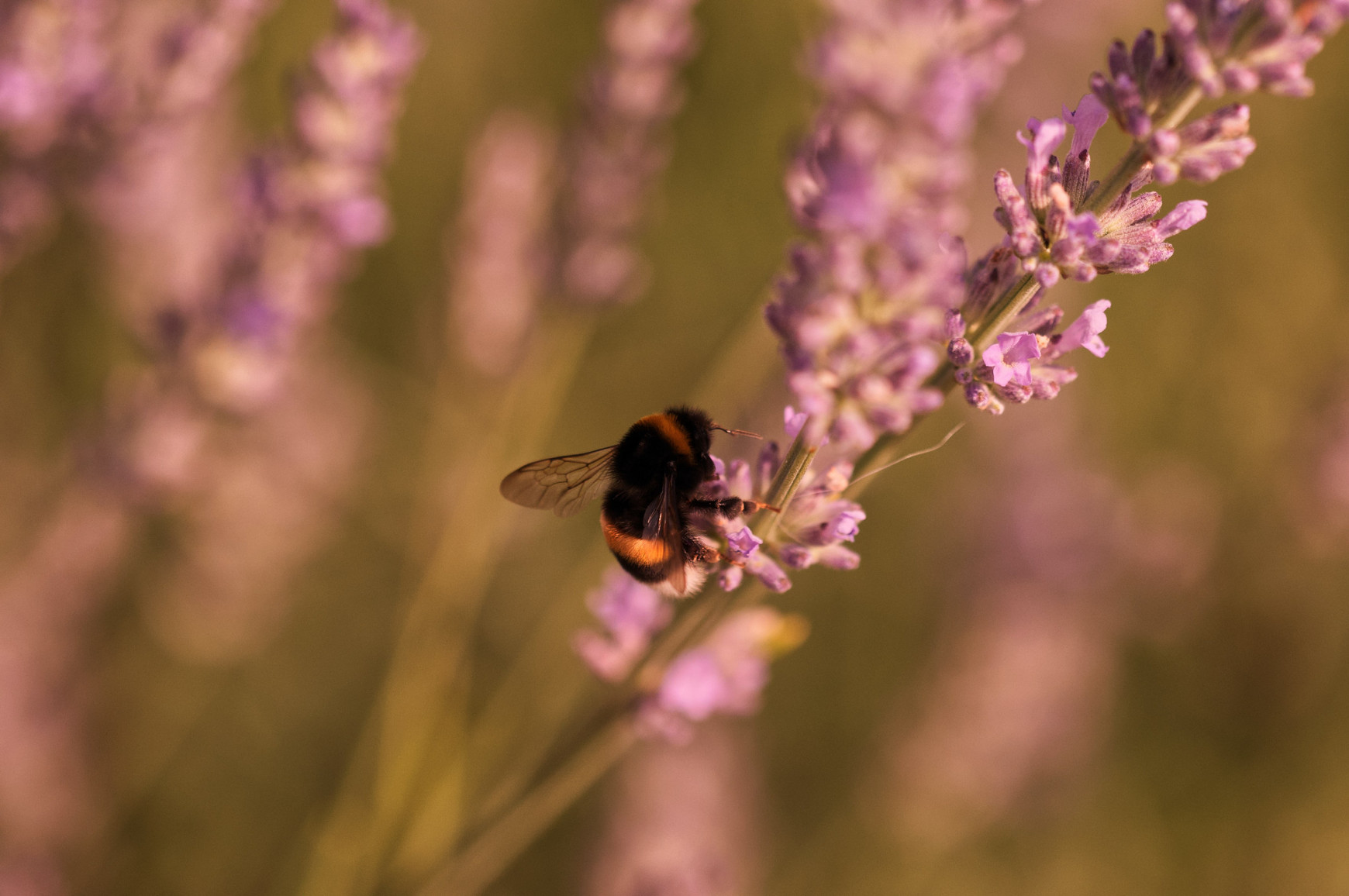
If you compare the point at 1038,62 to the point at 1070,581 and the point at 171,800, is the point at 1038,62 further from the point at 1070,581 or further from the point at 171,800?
the point at 171,800

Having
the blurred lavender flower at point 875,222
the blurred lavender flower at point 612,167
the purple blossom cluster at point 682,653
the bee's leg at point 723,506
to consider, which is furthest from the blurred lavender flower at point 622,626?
the blurred lavender flower at point 612,167

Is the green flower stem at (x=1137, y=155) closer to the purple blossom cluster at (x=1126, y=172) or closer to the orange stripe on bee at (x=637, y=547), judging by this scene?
the purple blossom cluster at (x=1126, y=172)

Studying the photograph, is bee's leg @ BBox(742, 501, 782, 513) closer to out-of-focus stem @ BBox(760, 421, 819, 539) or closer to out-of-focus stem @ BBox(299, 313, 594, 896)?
out-of-focus stem @ BBox(760, 421, 819, 539)

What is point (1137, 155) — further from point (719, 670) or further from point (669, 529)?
point (719, 670)

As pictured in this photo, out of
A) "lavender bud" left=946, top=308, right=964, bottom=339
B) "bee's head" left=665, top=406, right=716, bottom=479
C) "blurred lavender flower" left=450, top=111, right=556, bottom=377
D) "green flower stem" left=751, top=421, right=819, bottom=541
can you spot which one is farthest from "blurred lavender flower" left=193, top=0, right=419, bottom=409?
"lavender bud" left=946, top=308, right=964, bottom=339

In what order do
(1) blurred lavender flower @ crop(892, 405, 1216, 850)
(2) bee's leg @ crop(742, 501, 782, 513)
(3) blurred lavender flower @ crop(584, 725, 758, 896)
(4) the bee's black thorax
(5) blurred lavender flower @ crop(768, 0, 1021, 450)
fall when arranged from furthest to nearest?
(1) blurred lavender flower @ crop(892, 405, 1216, 850), (3) blurred lavender flower @ crop(584, 725, 758, 896), (4) the bee's black thorax, (2) bee's leg @ crop(742, 501, 782, 513), (5) blurred lavender flower @ crop(768, 0, 1021, 450)

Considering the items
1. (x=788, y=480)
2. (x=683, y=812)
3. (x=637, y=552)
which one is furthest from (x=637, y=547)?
(x=683, y=812)

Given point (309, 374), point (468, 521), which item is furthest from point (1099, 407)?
point (309, 374)
